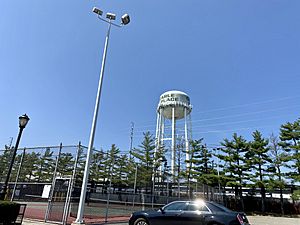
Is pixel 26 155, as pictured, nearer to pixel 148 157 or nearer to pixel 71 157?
pixel 71 157

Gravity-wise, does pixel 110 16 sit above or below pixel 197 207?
above

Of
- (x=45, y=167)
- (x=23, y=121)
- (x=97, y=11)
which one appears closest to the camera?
(x=23, y=121)

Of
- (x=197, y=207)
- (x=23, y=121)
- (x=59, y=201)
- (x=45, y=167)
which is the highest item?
(x=23, y=121)

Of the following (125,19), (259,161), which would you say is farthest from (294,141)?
(125,19)

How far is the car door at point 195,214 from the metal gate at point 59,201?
14.6ft

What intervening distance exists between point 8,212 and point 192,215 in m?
5.54

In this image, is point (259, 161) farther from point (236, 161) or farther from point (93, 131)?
point (93, 131)

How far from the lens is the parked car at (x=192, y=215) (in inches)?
259

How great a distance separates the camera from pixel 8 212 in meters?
7.09

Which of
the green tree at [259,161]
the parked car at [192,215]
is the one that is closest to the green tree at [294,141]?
the green tree at [259,161]

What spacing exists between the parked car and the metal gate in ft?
8.99

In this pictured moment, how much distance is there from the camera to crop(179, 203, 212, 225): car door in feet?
22.6

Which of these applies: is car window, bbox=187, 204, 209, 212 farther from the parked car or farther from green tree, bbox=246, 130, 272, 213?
green tree, bbox=246, 130, 272, 213

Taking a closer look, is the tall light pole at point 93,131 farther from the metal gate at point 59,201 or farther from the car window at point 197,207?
the car window at point 197,207
